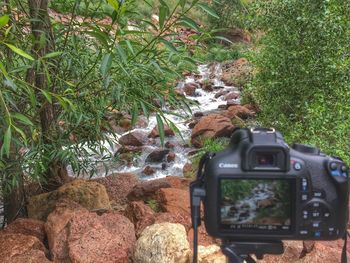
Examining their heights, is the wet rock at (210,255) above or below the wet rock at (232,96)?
above

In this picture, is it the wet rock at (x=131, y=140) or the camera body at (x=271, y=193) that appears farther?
the wet rock at (x=131, y=140)

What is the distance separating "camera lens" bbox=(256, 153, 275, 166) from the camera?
4.23 ft

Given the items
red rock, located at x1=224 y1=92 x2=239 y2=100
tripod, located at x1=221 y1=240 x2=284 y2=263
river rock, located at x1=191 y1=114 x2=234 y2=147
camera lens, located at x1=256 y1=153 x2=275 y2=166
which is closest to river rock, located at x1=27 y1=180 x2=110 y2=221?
tripod, located at x1=221 y1=240 x2=284 y2=263

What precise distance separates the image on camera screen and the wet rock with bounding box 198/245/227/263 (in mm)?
945

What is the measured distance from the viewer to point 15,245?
2490mm

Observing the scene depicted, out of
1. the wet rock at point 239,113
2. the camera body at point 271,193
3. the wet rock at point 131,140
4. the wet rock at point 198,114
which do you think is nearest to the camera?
the camera body at point 271,193

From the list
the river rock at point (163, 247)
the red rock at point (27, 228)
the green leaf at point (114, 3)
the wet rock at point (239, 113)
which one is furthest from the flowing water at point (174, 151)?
the green leaf at point (114, 3)

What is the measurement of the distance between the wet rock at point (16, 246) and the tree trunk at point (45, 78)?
28.9 inches

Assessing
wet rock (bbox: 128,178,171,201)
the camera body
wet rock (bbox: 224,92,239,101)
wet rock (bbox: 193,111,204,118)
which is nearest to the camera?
the camera body

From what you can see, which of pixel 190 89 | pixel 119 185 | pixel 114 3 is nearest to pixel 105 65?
pixel 114 3

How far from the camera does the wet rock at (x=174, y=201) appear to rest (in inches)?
131

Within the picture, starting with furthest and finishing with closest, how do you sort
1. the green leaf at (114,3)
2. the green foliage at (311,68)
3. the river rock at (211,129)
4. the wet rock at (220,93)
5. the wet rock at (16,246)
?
the wet rock at (220,93)
the river rock at (211,129)
the green foliage at (311,68)
the wet rock at (16,246)
the green leaf at (114,3)

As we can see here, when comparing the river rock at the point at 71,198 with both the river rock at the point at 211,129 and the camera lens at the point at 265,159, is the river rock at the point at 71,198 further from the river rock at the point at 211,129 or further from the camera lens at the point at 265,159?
the river rock at the point at 211,129

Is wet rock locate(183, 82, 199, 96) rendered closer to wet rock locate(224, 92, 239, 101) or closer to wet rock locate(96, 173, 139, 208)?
wet rock locate(224, 92, 239, 101)
